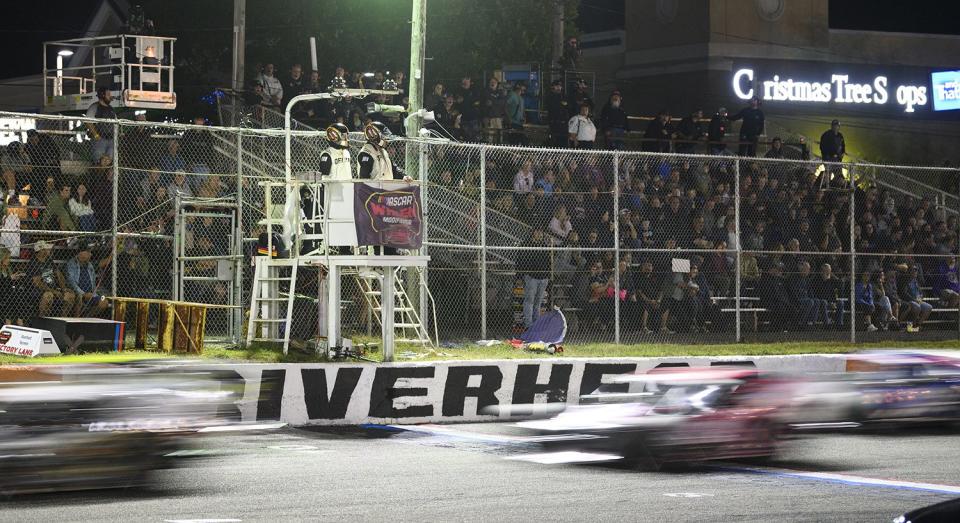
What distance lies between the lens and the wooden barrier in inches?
683

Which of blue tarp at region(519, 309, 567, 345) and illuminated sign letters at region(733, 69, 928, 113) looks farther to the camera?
illuminated sign letters at region(733, 69, 928, 113)

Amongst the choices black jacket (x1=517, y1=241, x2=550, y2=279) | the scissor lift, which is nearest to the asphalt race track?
black jacket (x1=517, y1=241, x2=550, y2=279)

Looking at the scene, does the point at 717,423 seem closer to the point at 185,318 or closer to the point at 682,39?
the point at 185,318

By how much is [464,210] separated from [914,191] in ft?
61.2

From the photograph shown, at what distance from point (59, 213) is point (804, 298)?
12835mm

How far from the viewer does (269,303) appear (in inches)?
742

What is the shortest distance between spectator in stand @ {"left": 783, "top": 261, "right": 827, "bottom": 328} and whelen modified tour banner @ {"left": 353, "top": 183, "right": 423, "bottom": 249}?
8.40 metres

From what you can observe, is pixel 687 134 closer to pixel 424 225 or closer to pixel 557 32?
pixel 557 32

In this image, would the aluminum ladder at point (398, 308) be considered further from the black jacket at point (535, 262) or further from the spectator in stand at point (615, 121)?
the spectator in stand at point (615, 121)

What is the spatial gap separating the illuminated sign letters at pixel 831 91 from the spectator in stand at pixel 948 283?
14.6m

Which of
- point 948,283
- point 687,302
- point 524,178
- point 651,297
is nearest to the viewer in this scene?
point 651,297

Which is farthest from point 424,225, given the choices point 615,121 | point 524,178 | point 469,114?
point 615,121

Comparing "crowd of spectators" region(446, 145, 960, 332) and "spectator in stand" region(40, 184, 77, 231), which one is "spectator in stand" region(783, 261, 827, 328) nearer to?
"crowd of spectators" region(446, 145, 960, 332)

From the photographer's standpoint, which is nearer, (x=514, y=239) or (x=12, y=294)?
(x=12, y=294)
